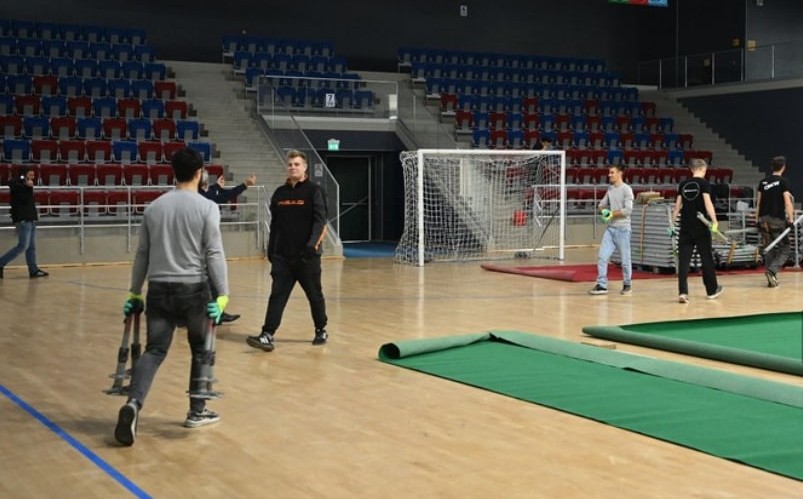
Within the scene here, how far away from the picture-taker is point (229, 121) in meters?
23.5

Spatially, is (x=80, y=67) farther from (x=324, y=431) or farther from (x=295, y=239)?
(x=324, y=431)

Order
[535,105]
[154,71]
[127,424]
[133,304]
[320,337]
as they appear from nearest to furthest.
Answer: [127,424] < [133,304] < [320,337] < [154,71] < [535,105]

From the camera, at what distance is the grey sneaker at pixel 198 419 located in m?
6.21

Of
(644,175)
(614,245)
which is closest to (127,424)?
(614,245)

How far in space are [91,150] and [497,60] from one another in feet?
43.6

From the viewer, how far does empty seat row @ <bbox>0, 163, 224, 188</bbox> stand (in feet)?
63.7

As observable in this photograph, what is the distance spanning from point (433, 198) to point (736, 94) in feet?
44.0

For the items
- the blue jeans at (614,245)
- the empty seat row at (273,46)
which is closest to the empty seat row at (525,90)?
the empty seat row at (273,46)

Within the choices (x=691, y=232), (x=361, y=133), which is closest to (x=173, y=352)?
(x=691, y=232)

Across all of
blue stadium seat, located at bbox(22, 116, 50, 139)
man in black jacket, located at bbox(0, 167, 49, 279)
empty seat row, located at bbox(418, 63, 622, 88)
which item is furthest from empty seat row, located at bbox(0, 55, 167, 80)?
empty seat row, located at bbox(418, 63, 622, 88)

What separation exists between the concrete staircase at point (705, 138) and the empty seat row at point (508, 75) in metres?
1.42

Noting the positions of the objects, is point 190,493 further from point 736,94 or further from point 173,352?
point 736,94

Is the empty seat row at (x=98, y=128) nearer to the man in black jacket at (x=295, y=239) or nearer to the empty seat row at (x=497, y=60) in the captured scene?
the empty seat row at (x=497, y=60)

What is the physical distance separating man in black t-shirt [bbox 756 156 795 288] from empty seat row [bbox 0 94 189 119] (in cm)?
1333
